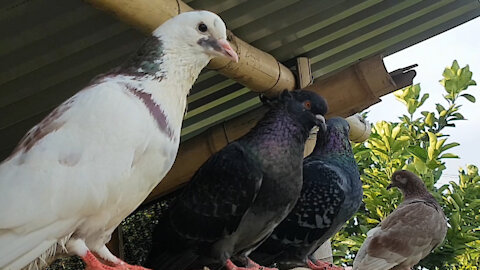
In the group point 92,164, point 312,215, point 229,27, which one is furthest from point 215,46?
point 229,27

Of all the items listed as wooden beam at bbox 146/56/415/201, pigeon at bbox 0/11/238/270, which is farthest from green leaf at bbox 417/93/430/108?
pigeon at bbox 0/11/238/270

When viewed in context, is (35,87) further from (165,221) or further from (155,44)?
(155,44)

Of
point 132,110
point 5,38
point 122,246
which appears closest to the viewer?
point 132,110

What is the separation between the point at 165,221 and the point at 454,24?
207cm

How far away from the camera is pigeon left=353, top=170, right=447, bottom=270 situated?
9.30 feet

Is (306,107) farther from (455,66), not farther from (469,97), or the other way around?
(455,66)

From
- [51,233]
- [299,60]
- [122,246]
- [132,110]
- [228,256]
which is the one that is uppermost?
[132,110]

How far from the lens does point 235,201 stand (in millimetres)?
1968

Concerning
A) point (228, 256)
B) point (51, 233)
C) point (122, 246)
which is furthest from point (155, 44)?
point (122, 246)

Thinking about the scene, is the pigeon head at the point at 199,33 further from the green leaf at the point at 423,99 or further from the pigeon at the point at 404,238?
the green leaf at the point at 423,99

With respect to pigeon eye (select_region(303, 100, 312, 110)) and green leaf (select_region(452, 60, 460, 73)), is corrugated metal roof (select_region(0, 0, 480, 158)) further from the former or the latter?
green leaf (select_region(452, 60, 460, 73))

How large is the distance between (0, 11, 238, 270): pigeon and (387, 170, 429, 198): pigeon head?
6.43ft

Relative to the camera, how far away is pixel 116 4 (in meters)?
2.00

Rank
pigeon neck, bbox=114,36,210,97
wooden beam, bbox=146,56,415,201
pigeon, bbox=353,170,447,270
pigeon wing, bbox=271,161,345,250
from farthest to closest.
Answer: wooden beam, bbox=146,56,415,201 → pigeon, bbox=353,170,447,270 → pigeon wing, bbox=271,161,345,250 → pigeon neck, bbox=114,36,210,97
